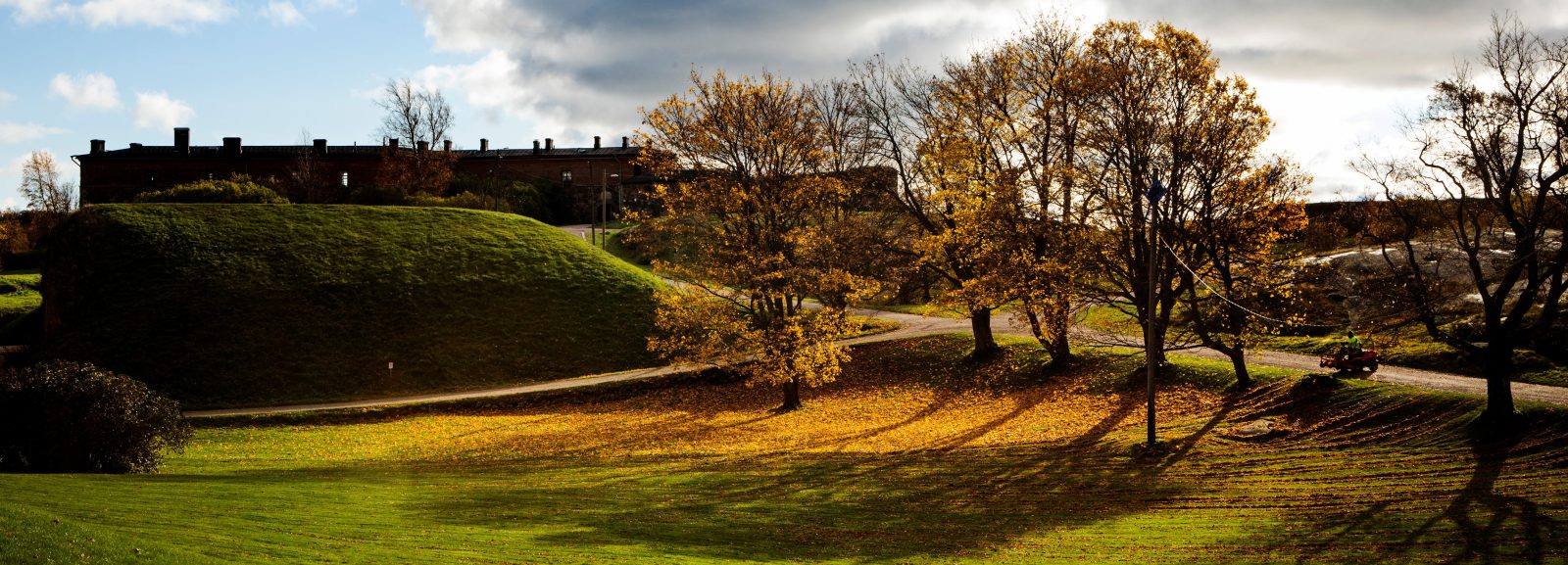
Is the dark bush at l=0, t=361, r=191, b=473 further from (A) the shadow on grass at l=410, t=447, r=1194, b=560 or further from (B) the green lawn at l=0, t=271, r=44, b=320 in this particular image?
(B) the green lawn at l=0, t=271, r=44, b=320

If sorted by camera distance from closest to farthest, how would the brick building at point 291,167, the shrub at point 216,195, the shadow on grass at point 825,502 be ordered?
the shadow on grass at point 825,502
the shrub at point 216,195
the brick building at point 291,167

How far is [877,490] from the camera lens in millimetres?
20344

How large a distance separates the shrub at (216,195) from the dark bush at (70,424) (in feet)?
120

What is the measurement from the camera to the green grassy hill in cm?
3938

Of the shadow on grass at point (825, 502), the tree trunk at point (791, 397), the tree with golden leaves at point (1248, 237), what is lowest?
the shadow on grass at point (825, 502)

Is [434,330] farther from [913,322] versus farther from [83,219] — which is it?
[913,322]

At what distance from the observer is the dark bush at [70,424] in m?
21.6

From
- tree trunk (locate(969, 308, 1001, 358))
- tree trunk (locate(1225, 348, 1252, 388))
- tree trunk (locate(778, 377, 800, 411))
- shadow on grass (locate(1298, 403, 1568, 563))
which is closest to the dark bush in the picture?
tree trunk (locate(778, 377, 800, 411))

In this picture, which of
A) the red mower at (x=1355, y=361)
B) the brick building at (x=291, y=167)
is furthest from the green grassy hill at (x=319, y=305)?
the brick building at (x=291, y=167)

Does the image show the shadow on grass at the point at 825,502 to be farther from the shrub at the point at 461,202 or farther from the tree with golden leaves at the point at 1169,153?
the shrub at the point at 461,202

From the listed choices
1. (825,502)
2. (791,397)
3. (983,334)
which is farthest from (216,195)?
(825,502)

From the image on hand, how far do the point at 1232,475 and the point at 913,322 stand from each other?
2910 centimetres

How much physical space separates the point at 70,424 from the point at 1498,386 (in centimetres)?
3199

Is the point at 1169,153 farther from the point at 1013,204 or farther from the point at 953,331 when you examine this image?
the point at 953,331
